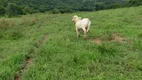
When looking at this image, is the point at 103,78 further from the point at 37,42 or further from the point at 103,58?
the point at 37,42

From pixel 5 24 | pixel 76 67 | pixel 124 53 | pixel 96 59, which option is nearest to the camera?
pixel 76 67

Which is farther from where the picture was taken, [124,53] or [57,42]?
[57,42]

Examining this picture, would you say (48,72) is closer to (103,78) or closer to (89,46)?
(103,78)

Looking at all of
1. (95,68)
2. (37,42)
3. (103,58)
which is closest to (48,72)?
(95,68)

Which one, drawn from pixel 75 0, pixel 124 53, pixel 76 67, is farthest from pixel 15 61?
pixel 75 0

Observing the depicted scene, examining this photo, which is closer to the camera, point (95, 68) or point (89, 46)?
point (95, 68)

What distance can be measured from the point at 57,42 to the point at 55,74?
3280 millimetres

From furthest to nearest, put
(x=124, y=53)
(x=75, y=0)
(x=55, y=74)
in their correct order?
(x=75, y=0)
(x=124, y=53)
(x=55, y=74)

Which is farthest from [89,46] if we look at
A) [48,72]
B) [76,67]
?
[48,72]

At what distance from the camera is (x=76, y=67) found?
19.5 feet

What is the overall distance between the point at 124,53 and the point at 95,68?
1.69 meters

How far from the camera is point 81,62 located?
6.22 metres

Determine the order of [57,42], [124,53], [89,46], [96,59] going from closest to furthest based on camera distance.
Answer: [96,59] → [124,53] → [89,46] → [57,42]

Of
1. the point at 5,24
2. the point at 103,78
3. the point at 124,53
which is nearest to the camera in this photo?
the point at 103,78
